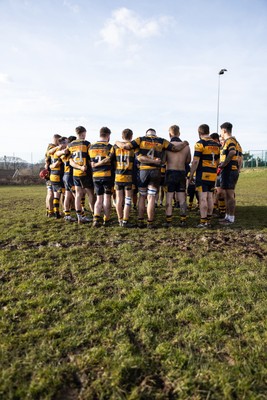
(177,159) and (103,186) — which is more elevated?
(177,159)

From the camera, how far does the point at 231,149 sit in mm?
6973

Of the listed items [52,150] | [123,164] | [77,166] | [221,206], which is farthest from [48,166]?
[221,206]

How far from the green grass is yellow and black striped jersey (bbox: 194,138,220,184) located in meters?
2.01

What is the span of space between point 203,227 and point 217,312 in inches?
158

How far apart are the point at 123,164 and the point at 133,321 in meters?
4.34

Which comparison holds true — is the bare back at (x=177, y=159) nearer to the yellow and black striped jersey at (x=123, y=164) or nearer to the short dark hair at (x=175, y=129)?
the short dark hair at (x=175, y=129)

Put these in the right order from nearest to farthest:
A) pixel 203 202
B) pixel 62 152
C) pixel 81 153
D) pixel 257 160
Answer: pixel 203 202 → pixel 81 153 → pixel 62 152 → pixel 257 160

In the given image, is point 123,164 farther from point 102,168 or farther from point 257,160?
point 257,160

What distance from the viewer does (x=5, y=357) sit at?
2330 millimetres

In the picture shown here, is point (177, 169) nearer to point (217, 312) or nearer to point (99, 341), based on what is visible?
point (217, 312)

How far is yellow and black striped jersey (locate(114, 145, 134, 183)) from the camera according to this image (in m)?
6.59

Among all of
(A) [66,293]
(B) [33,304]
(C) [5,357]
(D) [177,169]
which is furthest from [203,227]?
(C) [5,357]

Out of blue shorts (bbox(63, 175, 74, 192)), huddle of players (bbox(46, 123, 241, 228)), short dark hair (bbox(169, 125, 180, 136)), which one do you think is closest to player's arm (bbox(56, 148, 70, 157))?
huddle of players (bbox(46, 123, 241, 228))

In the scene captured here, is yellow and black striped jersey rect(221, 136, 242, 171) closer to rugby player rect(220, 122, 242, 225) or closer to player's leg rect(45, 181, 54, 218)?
rugby player rect(220, 122, 242, 225)
